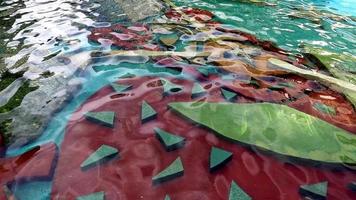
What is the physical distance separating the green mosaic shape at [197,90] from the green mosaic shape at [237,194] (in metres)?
0.81

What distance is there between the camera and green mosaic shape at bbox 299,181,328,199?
1.68 meters

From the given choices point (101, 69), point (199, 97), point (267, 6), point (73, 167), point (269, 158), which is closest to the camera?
point (73, 167)

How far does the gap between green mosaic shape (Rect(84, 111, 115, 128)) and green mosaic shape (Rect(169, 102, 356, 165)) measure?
427 mm

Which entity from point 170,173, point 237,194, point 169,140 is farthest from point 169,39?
point 237,194

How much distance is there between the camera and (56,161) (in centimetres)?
178

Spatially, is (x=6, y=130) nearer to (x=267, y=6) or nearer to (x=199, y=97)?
(x=199, y=97)

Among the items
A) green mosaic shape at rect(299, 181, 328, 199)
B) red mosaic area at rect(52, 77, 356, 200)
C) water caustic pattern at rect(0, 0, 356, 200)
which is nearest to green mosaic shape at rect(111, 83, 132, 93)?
water caustic pattern at rect(0, 0, 356, 200)

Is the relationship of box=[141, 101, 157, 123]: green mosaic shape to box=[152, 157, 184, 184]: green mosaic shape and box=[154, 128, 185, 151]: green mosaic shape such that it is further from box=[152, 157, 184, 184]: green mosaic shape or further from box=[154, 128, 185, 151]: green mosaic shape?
box=[152, 157, 184, 184]: green mosaic shape

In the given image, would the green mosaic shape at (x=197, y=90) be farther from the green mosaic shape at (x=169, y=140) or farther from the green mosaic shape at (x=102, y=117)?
the green mosaic shape at (x=102, y=117)

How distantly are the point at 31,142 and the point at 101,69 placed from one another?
3.06 feet

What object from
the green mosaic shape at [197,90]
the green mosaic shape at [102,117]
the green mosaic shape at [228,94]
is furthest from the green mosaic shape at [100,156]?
the green mosaic shape at [228,94]

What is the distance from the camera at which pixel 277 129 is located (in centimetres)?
205

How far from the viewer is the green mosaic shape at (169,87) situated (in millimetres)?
2320

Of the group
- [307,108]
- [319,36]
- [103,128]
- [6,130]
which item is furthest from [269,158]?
[319,36]
